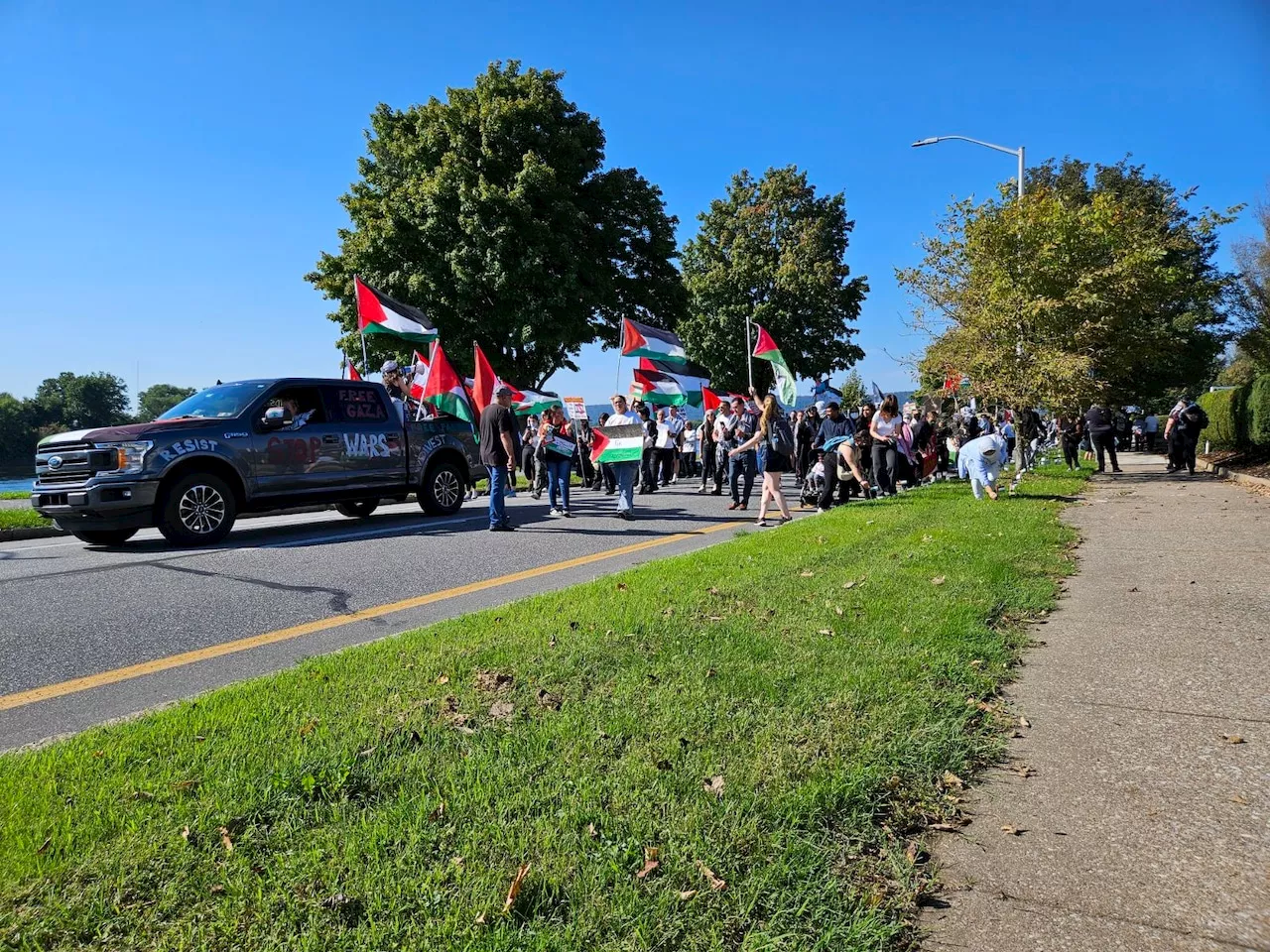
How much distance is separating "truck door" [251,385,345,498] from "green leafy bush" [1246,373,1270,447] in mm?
21744

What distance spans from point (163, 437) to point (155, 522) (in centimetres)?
101

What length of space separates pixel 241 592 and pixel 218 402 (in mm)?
4793

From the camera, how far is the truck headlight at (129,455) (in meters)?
9.07

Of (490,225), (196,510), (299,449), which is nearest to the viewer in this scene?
(196,510)

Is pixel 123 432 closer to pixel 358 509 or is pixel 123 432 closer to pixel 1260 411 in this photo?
pixel 358 509

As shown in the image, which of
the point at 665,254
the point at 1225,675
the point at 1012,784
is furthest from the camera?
the point at 665,254

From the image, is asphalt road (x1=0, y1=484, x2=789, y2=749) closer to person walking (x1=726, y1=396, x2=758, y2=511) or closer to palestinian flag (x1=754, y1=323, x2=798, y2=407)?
person walking (x1=726, y1=396, x2=758, y2=511)

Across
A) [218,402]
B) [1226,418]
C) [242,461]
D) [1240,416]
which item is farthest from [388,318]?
[1226,418]

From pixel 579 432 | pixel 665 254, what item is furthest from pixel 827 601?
pixel 665 254

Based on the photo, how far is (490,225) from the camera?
28172mm

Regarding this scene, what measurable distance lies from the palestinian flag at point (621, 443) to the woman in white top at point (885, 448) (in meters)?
4.07

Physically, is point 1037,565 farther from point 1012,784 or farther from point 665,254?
point 665,254

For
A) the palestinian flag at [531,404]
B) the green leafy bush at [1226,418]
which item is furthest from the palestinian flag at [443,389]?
the green leafy bush at [1226,418]

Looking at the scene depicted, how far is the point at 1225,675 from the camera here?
413 cm
